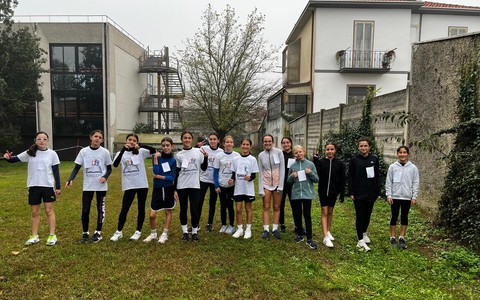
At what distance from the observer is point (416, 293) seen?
378cm

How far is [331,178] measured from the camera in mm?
5527

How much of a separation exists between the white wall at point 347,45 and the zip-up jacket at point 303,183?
48.4 feet

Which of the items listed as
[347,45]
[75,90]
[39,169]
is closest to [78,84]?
[75,90]

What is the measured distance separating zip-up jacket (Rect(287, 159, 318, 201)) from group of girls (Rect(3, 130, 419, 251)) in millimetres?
16

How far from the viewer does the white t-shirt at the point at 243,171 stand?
18.9ft

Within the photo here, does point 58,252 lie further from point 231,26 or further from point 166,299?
point 231,26

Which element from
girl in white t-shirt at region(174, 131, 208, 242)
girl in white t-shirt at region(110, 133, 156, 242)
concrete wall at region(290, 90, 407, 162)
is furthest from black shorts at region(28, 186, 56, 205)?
concrete wall at region(290, 90, 407, 162)

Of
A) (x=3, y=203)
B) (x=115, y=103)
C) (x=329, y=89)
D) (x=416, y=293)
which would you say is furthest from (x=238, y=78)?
(x=416, y=293)

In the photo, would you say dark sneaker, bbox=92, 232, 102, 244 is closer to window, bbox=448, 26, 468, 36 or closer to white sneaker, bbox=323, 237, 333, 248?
white sneaker, bbox=323, 237, 333, 248

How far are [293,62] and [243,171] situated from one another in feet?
61.3

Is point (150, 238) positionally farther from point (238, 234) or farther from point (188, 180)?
point (238, 234)

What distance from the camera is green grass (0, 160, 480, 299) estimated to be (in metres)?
3.79

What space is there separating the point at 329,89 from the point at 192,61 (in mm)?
8229

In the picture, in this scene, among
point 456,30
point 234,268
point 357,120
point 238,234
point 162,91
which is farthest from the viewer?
point 162,91
